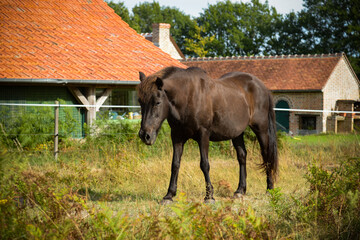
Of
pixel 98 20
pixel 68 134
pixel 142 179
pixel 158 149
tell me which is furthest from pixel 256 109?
pixel 98 20

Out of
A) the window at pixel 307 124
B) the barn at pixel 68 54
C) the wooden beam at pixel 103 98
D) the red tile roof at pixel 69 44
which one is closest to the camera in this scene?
the barn at pixel 68 54

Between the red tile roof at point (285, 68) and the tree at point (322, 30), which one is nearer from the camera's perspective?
the red tile roof at point (285, 68)

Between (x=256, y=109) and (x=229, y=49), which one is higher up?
(x=229, y=49)

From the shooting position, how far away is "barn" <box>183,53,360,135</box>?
31500mm

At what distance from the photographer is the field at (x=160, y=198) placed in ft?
12.1

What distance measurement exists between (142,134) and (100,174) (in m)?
2.98

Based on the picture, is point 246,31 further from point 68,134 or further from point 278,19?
point 68,134

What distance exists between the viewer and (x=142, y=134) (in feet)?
18.6

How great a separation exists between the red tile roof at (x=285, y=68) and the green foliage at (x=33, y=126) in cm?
2253

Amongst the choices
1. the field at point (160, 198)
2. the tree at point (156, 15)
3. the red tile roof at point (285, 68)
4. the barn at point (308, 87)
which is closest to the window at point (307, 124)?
the barn at point (308, 87)

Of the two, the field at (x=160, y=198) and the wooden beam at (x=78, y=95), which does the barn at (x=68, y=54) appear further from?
the field at (x=160, y=198)

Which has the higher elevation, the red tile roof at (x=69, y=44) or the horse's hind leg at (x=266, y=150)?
the red tile roof at (x=69, y=44)

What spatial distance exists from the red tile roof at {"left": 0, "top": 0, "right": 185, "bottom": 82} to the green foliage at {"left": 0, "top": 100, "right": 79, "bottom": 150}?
3.48 feet

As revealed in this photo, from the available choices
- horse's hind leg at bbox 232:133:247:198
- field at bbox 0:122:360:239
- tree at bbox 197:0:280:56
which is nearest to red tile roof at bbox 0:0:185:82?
field at bbox 0:122:360:239
